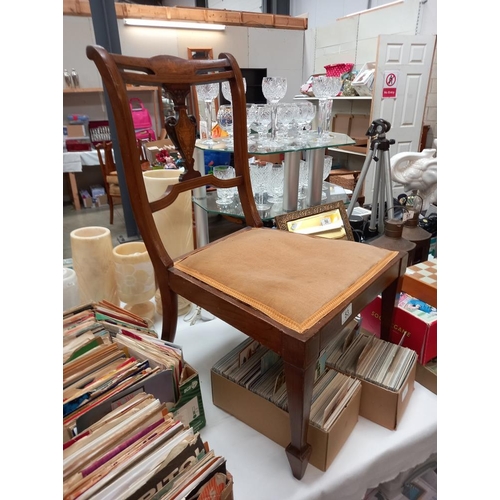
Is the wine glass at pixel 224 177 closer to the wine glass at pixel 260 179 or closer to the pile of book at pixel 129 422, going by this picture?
the wine glass at pixel 260 179

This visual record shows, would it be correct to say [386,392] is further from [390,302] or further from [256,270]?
[256,270]

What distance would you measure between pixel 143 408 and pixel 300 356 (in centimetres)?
29

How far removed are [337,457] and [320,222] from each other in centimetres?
73

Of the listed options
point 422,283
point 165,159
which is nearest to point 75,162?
point 165,159

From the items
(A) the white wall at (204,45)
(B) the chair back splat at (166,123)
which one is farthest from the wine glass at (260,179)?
Result: (A) the white wall at (204,45)

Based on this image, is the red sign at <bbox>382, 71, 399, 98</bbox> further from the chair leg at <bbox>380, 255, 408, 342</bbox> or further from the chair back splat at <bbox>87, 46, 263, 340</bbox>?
the chair leg at <bbox>380, 255, 408, 342</bbox>

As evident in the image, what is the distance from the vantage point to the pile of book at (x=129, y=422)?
52 centimetres

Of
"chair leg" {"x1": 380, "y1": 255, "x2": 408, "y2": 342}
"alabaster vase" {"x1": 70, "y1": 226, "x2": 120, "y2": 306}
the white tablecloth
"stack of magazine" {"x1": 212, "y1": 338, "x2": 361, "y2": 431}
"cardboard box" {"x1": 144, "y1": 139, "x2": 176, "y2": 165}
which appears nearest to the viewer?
"stack of magazine" {"x1": 212, "y1": 338, "x2": 361, "y2": 431}

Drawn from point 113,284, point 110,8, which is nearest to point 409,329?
point 113,284

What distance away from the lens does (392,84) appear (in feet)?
11.2

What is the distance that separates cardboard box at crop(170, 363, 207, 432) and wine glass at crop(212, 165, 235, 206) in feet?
2.40

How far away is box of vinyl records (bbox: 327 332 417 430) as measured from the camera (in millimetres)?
835

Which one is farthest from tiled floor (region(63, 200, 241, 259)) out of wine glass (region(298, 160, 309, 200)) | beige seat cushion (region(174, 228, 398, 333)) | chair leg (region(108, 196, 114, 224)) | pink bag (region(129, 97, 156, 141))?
beige seat cushion (region(174, 228, 398, 333))

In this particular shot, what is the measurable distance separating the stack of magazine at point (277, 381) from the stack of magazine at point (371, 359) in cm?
4
